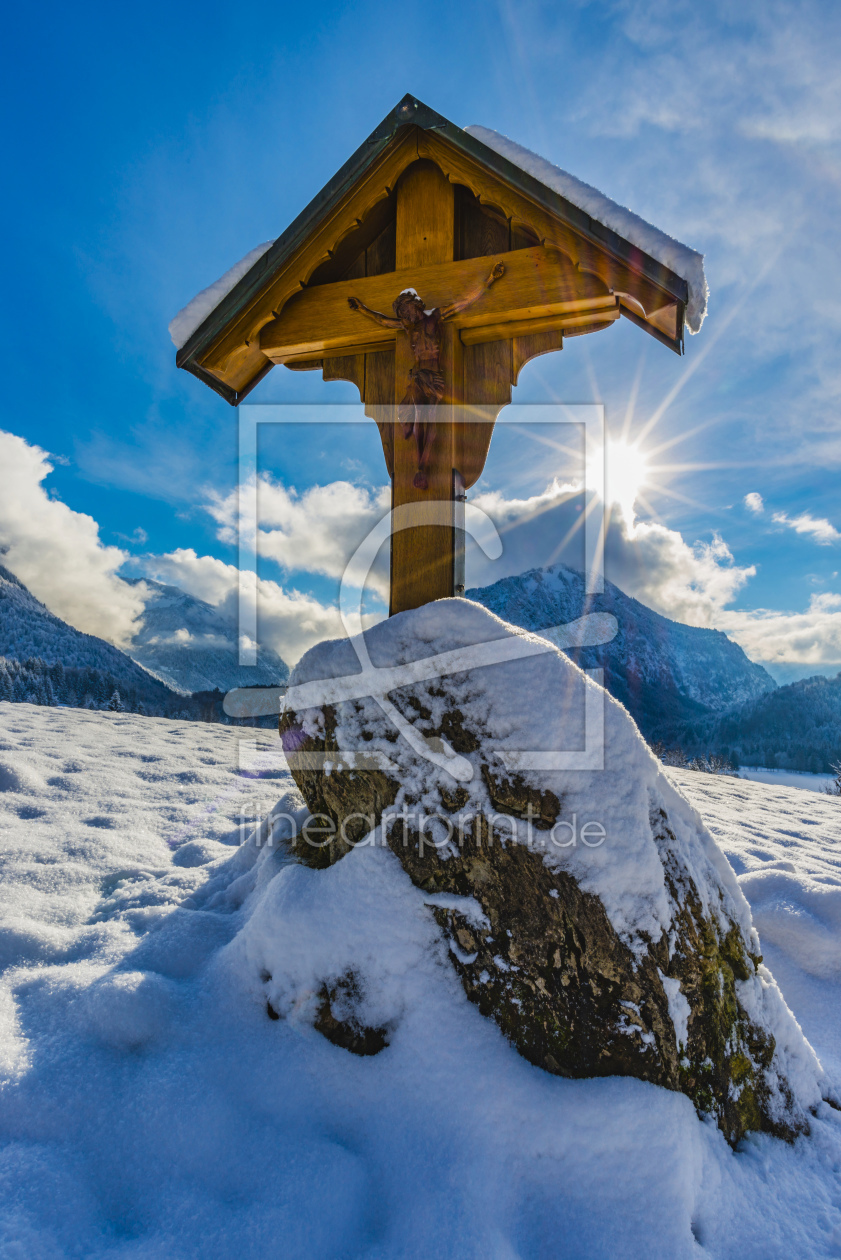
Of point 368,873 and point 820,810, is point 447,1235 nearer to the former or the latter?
point 368,873

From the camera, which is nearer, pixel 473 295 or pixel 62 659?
pixel 473 295

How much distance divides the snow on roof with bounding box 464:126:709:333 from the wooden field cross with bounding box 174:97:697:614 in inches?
1.7

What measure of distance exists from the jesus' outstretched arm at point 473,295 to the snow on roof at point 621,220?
385 millimetres

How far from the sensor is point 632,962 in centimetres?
169

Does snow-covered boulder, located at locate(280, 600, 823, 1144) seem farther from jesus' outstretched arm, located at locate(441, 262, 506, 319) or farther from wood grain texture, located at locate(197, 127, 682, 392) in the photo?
wood grain texture, located at locate(197, 127, 682, 392)

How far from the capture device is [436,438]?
8.86 ft

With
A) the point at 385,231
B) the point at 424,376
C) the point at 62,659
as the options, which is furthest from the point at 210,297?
the point at 62,659

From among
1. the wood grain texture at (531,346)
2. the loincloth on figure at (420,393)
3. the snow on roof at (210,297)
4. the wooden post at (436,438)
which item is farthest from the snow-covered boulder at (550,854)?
the snow on roof at (210,297)

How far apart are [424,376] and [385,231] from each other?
1.12 m

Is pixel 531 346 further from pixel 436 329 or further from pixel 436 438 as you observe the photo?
pixel 436 438

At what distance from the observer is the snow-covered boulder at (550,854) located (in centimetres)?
169

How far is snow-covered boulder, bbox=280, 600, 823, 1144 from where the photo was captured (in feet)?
5.56

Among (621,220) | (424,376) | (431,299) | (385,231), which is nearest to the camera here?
(621,220)

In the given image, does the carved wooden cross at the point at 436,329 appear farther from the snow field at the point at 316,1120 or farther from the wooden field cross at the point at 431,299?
the snow field at the point at 316,1120
